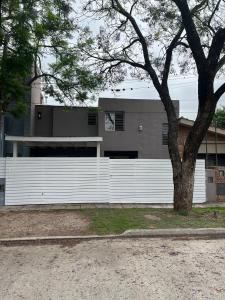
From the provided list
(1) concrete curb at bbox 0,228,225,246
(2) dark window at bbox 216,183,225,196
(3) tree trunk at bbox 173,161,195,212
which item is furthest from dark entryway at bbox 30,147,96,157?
(1) concrete curb at bbox 0,228,225,246

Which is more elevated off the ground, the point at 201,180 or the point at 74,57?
the point at 74,57

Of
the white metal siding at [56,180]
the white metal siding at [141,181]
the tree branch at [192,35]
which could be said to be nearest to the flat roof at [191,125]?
the white metal siding at [141,181]

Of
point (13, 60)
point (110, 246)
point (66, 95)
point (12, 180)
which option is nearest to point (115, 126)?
point (66, 95)

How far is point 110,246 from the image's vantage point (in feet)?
25.7

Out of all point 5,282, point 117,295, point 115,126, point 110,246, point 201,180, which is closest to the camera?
point 117,295

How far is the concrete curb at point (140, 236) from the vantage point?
840 cm

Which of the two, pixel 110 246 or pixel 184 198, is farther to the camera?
pixel 184 198

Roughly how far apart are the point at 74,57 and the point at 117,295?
1256 cm

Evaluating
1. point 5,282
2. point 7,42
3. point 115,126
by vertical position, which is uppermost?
point 7,42

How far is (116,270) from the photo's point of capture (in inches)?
240

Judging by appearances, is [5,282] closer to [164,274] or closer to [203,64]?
[164,274]

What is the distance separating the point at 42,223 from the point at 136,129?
14081 millimetres

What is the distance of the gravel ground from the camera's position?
16.7 ft

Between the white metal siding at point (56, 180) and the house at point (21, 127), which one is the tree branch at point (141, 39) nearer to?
the white metal siding at point (56, 180)
